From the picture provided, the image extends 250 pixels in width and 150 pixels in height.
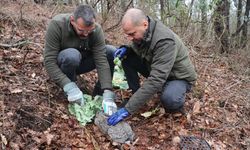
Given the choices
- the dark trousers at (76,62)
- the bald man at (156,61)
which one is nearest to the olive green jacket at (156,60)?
the bald man at (156,61)

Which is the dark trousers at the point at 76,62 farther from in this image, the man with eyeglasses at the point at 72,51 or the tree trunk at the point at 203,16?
the tree trunk at the point at 203,16

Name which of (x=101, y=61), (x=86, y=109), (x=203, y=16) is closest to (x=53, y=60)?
(x=101, y=61)

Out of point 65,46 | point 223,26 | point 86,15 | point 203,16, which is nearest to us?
point 86,15

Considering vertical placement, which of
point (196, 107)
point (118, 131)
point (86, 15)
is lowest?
point (196, 107)

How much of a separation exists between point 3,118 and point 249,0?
29.4 feet

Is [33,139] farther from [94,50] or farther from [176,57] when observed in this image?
[176,57]

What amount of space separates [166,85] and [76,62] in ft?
3.43

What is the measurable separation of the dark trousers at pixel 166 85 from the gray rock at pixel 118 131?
22.2 inches

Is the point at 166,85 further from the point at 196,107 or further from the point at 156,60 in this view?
the point at 196,107

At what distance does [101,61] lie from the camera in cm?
400

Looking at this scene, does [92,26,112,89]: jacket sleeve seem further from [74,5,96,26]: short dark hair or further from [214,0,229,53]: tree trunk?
[214,0,229,53]: tree trunk

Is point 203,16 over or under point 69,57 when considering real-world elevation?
under

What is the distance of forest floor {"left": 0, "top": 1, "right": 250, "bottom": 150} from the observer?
11.1 ft

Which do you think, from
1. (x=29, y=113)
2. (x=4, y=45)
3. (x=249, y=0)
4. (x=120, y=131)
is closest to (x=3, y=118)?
(x=29, y=113)
